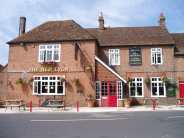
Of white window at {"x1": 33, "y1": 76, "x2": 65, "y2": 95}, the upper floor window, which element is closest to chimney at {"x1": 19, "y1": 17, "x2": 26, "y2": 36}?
white window at {"x1": 33, "y1": 76, "x2": 65, "y2": 95}

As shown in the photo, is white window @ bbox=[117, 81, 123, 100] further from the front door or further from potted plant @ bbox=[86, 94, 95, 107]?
potted plant @ bbox=[86, 94, 95, 107]

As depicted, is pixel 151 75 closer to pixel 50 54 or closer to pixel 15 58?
pixel 50 54

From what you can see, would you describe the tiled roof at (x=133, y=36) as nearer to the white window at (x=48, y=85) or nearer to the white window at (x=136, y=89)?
the white window at (x=136, y=89)

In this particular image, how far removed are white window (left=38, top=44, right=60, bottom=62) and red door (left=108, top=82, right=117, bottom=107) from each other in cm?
615

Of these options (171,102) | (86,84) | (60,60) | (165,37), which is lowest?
(171,102)

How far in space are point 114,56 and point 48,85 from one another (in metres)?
8.35

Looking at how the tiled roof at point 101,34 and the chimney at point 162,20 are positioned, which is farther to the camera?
the chimney at point 162,20

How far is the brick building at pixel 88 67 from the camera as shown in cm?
2744

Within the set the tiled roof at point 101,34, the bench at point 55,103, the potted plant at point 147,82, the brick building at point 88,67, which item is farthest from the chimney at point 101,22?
the bench at point 55,103

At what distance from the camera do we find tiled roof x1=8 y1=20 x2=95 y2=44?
28109 mm

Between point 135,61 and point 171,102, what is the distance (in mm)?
5849

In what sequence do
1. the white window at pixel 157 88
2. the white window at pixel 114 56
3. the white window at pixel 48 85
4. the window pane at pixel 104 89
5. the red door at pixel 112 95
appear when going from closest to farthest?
the red door at pixel 112 95 → the white window at pixel 48 85 → the window pane at pixel 104 89 → the white window at pixel 157 88 → the white window at pixel 114 56

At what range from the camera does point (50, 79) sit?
27.8 meters

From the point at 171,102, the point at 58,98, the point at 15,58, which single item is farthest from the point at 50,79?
the point at 171,102
